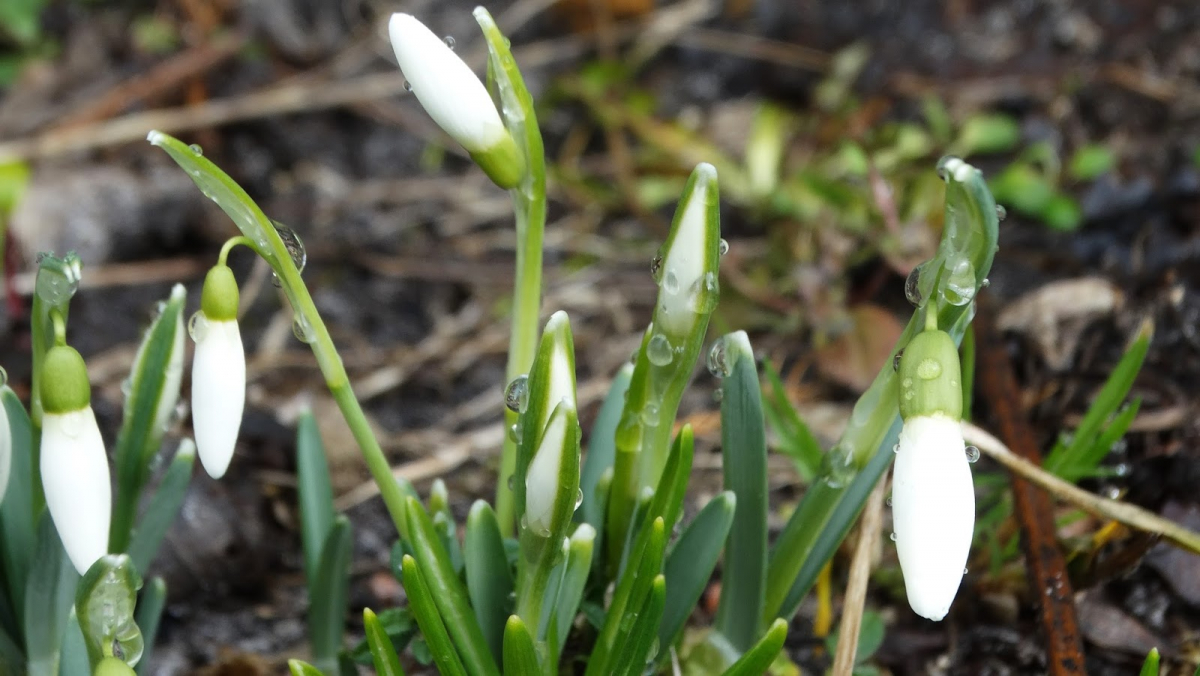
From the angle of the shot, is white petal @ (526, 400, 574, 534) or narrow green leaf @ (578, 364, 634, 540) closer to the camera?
white petal @ (526, 400, 574, 534)

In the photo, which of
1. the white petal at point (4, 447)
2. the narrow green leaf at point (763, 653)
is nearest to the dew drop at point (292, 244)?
the white petal at point (4, 447)

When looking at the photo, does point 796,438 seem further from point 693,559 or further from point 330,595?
point 330,595

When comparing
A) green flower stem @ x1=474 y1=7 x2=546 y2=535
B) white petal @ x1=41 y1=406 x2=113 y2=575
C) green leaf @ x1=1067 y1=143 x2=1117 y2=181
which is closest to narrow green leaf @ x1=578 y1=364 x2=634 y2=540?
green flower stem @ x1=474 y1=7 x2=546 y2=535

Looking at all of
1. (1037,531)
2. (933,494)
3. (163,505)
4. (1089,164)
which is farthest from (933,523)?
(1089,164)

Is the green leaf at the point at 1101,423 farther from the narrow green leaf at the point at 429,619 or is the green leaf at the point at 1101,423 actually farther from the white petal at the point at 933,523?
the narrow green leaf at the point at 429,619

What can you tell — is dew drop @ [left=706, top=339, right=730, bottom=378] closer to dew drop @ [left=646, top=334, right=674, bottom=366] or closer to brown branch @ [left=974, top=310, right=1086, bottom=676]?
dew drop @ [left=646, top=334, right=674, bottom=366]

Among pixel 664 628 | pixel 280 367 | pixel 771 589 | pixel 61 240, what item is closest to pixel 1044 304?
pixel 771 589
